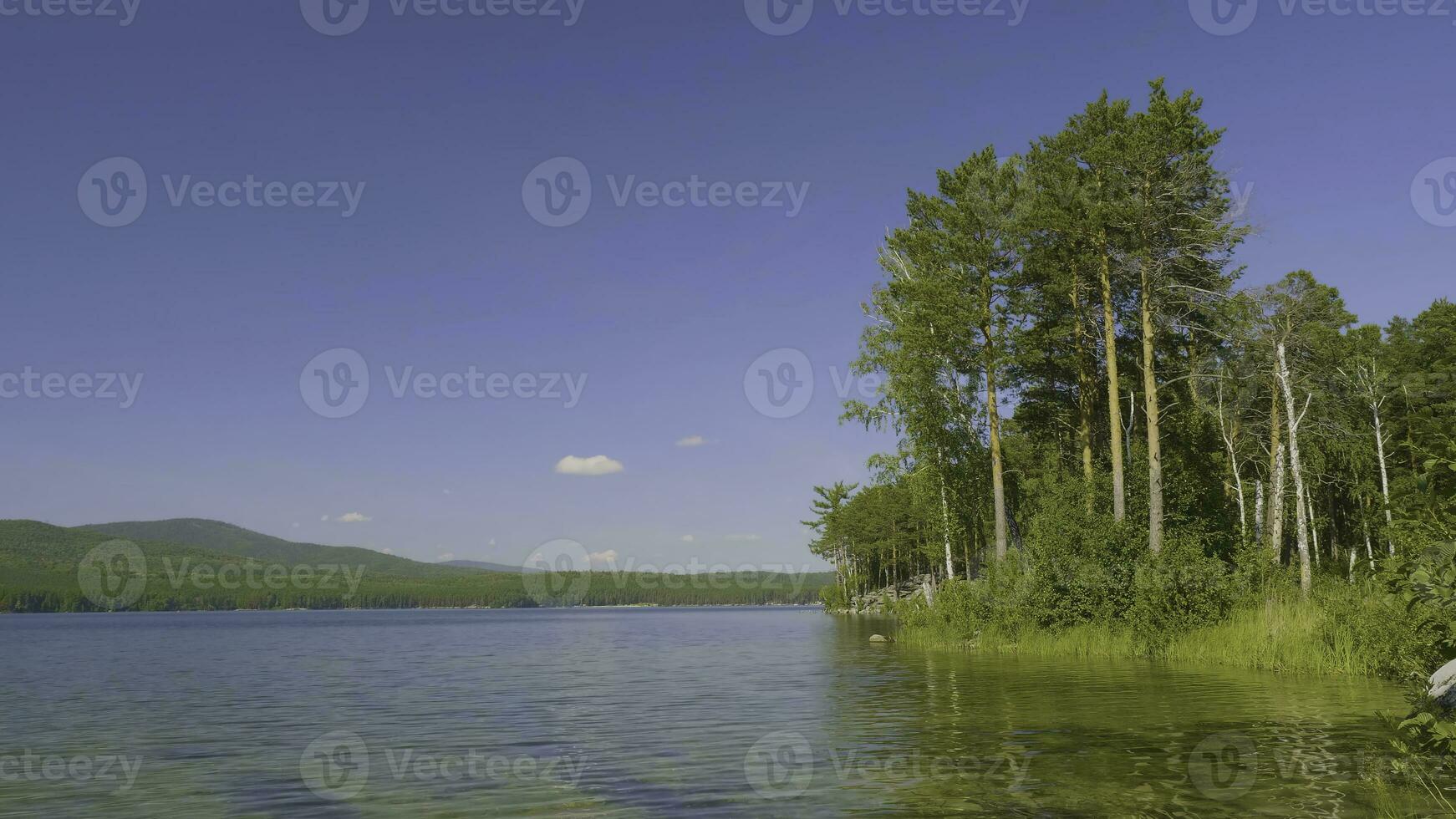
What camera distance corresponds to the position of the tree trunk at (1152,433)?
31.4 metres

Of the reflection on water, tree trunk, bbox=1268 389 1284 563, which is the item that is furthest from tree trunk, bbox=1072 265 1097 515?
the reflection on water

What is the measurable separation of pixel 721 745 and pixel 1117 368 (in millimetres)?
28651

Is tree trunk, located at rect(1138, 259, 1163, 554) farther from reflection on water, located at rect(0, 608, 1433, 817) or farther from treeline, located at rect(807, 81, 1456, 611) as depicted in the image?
reflection on water, located at rect(0, 608, 1433, 817)

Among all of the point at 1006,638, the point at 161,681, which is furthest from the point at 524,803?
the point at 161,681

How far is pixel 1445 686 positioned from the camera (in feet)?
41.7

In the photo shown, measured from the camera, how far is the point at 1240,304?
115 ft

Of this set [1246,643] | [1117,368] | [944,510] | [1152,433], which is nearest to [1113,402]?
[1152,433]

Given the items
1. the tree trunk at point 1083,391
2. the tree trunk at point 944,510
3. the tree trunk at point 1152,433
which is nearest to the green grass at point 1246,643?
the tree trunk at point 1152,433

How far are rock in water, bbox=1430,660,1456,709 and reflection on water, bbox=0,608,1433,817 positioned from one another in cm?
119

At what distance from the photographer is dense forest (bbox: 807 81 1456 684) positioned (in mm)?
31078

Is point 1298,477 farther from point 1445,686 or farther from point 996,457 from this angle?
point 1445,686

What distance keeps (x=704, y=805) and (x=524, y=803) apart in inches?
94.5

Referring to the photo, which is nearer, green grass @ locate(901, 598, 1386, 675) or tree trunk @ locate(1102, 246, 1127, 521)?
green grass @ locate(901, 598, 1386, 675)

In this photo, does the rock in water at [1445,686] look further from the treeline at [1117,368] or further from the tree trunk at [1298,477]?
the tree trunk at [1298,477]
